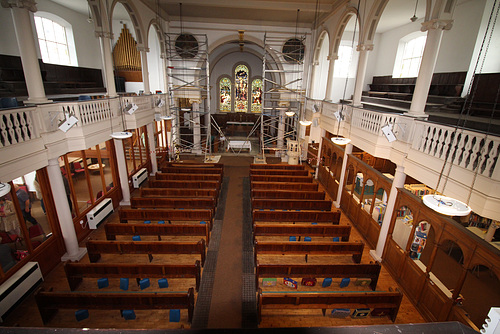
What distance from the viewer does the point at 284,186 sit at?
30.8ft

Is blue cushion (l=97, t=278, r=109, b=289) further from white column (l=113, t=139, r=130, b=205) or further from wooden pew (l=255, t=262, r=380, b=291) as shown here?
white column (l=113, t=139, r=130, b=205)

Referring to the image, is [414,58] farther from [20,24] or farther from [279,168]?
[20,24]

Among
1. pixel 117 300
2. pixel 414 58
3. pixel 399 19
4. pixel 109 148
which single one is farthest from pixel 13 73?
pixel 414 58

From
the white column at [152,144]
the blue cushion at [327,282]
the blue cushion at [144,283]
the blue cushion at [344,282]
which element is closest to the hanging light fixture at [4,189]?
the blue cushion at [144,283]

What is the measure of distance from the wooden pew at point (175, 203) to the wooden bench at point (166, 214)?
655 millimetres

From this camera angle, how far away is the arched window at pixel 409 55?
12.0 metres

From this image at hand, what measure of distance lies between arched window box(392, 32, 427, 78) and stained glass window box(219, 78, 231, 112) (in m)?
13.4

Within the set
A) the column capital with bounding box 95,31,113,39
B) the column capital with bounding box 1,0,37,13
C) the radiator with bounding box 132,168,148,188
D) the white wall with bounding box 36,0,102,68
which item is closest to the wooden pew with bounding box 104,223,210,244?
the radiator with bounding box 132,168,148,188

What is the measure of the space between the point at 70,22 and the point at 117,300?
1255cm

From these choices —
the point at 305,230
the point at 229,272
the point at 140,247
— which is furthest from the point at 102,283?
the point at 305,230

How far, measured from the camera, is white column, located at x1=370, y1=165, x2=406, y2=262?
624 centimetres

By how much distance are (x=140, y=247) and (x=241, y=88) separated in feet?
62.4

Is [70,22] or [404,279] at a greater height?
[70,22]

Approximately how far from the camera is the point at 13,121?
15.5 ft
